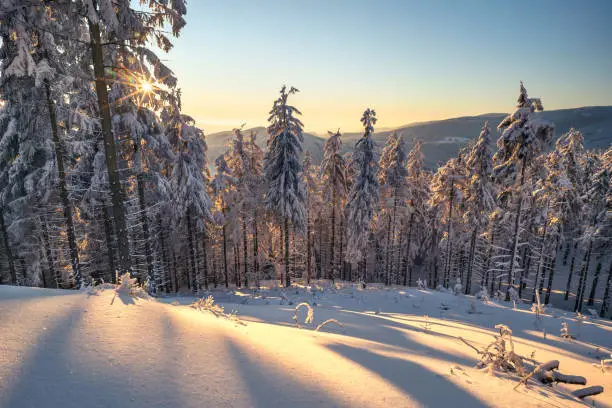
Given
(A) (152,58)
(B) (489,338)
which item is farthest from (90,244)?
(B) (489,338)

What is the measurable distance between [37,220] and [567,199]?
41.2 m

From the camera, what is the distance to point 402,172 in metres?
28.4

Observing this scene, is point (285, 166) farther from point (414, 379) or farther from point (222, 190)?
point (414, 379)

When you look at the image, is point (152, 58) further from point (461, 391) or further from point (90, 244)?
point (90, 244)

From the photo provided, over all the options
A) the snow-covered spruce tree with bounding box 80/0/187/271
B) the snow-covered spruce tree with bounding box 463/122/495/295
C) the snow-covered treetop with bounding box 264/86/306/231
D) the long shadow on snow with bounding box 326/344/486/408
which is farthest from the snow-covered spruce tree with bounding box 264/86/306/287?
the long shadow on snow with bounding box 326/344/486/408

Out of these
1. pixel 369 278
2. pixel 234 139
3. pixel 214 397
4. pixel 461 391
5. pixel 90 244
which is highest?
pixel 234 139

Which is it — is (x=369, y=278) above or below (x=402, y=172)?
below

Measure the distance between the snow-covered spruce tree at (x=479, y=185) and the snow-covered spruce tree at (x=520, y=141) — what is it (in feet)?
22.0

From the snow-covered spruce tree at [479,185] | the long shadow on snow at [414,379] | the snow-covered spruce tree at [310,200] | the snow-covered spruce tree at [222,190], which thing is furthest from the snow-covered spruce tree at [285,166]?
the long shadow on snow at [414,379]

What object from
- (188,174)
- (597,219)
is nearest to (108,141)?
(188,174)

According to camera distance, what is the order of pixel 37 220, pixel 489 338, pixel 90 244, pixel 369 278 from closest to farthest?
pixel 489 338 → pixel 37 220 → pixel 90 244 → pixel 369 278

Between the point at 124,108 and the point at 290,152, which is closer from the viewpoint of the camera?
the point at 124,108

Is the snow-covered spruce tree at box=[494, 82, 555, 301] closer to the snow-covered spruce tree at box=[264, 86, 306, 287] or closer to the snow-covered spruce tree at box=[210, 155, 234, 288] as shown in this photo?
the snow-covered spruce tree at box=[264, 86, 306, 287]

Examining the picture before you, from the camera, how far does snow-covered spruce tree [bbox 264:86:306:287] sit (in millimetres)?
20984
